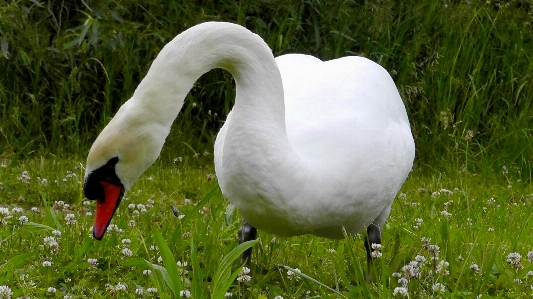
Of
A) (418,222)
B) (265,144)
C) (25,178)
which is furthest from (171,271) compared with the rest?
(25,178)

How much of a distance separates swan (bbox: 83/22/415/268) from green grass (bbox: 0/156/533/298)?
203 millimetres

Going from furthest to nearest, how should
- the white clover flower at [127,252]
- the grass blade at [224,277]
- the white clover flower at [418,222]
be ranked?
the white clover flower at [418,222] < the white clover flower at [127,252] < the grass blade at [224,277]

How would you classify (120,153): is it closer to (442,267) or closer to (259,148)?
(259,148)

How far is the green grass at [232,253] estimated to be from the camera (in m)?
3.29

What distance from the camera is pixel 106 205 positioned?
3.31 metres

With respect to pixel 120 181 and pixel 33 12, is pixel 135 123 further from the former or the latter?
pixel 33 12

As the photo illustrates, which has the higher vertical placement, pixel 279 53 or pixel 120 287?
pixel 120 287

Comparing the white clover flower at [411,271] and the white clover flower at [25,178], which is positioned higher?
the white clover flower at [411,271]

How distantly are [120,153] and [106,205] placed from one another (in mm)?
251

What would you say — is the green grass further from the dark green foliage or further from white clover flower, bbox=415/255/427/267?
the dark green foliage

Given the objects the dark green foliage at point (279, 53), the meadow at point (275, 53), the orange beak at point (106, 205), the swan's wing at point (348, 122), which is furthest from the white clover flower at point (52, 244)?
the dark green foliage at point (279, 53)

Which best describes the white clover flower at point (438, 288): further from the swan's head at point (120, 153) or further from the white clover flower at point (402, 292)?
the swan's head at point (120, 153)

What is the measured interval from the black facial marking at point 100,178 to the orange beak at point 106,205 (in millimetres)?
19

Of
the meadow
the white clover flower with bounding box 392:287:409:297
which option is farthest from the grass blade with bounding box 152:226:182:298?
the meadow
